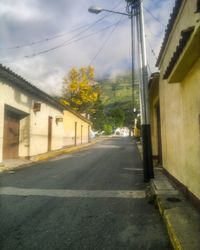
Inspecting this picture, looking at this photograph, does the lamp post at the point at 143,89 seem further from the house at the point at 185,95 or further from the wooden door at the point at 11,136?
the wooden door at the point at 11,136

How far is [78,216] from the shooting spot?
175 inches

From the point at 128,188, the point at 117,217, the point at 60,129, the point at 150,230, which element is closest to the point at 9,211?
the point at 117,217

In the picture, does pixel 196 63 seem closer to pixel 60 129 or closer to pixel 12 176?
pixel 12 176

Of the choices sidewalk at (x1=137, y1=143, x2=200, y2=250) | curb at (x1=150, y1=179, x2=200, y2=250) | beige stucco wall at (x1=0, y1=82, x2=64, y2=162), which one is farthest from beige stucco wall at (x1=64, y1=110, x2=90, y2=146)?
curb at (x1=150, y1=179, x2=200, y2=250)

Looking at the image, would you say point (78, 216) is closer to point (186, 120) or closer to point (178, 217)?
point (178, 217)

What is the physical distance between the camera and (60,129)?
20.0 meters

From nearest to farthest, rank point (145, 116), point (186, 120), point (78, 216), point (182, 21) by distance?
point (78, 216) < point (186, 120) < point (182, 21) < point (145, 116)

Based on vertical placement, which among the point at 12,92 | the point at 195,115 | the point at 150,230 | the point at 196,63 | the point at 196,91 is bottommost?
the point at 150,230

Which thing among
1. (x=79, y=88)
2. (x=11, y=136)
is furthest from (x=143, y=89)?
(x=79, y=88)

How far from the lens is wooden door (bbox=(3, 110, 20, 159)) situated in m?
11.8

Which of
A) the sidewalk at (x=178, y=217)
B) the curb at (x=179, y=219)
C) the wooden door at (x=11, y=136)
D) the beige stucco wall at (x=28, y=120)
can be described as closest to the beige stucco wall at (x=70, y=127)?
the beige stucco wall at (x=28, y=120)

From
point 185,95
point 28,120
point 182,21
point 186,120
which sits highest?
point 182,21

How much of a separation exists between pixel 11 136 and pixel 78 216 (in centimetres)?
904

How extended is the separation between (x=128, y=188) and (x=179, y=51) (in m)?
4.06
